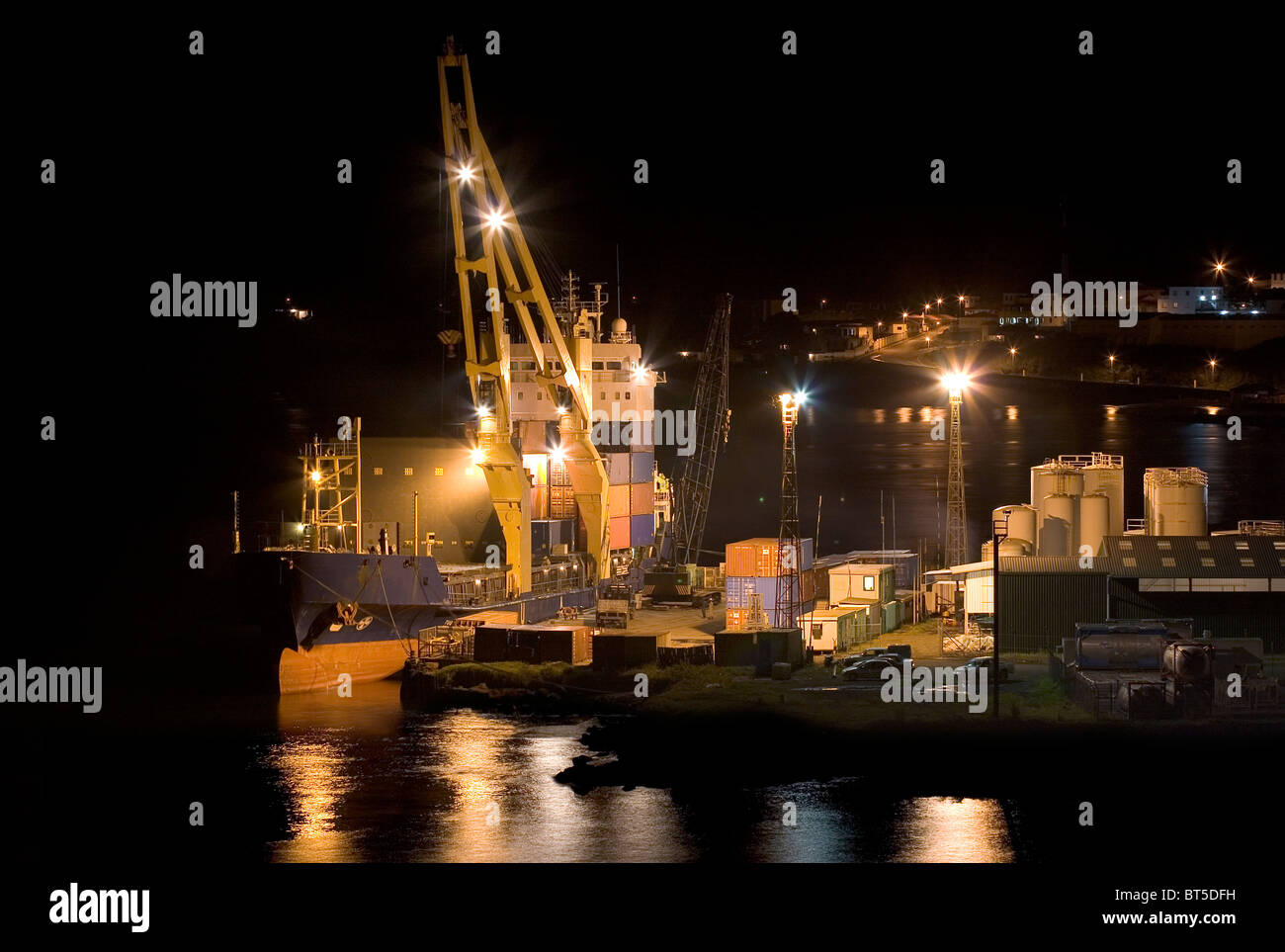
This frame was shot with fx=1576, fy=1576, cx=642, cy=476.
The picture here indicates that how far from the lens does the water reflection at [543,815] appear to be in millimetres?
21484

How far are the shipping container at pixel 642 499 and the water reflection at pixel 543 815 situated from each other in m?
12.5

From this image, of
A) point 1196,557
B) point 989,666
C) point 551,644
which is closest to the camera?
point 989,666

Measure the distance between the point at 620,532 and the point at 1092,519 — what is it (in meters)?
11.5

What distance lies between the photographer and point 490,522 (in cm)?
3631

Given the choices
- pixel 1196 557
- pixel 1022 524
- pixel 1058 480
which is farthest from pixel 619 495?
pixel 1196 557

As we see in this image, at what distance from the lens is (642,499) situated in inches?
1576

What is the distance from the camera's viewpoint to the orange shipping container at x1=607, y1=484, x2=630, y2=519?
38162mm

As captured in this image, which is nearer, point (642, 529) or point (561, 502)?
point (561, 502)

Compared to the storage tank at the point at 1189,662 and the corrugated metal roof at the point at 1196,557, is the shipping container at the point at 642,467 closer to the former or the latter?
the corrugated metal roof at the point at 1196,557

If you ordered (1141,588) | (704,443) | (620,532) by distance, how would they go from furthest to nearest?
(704,443) → (620,532) → (1141,588)

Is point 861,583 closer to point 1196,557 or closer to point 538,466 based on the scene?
point 1196,557

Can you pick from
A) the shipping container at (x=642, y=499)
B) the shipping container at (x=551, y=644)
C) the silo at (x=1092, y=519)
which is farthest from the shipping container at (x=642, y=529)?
the silo at (x=1092, y=519)

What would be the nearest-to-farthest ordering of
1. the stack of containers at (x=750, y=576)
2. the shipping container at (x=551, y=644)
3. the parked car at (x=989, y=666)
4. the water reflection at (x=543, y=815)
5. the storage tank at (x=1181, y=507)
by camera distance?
the water reflection at (x=543, y=815), the parked car at (x=989, y=666), the shipping container at (x=551, y=644), the stack of containers at (x=750, y=576), the storage tank at (x=1181, y=507)
